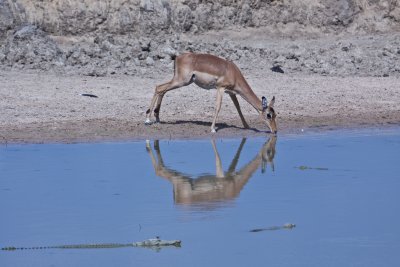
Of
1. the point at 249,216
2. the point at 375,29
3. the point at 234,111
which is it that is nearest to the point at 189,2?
the point at 375,29

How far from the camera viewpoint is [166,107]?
19.0 m

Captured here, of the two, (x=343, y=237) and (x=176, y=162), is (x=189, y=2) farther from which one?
(x=343, y=237)

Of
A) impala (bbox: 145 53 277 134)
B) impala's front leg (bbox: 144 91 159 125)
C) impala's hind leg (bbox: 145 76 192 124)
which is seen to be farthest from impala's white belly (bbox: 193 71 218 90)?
impala's front leg (bbox: 144 91 159 125)

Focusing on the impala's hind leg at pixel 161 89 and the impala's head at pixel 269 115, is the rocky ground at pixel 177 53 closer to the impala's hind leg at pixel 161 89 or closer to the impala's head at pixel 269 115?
the impala's hind leg at pixel 161 89

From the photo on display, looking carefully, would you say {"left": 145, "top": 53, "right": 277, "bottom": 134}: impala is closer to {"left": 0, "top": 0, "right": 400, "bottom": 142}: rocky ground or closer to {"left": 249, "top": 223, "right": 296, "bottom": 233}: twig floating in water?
{"left": 0, "top": 0, "right": 400, "bottom": 142}: rocky ground

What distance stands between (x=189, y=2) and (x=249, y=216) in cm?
1438

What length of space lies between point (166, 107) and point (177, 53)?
10.8ft

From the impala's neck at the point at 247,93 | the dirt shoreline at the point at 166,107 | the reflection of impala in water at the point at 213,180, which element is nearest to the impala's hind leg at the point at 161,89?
the dirt shoreline at the point at 166,107

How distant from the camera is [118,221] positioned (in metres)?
10.7

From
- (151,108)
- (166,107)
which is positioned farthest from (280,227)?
(166,107)

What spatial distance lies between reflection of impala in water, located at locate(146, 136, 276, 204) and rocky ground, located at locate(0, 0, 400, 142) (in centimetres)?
236

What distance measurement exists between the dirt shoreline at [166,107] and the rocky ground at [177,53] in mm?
21

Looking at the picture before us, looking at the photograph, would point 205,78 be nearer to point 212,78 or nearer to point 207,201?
point 212,78

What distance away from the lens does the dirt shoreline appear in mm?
17156
